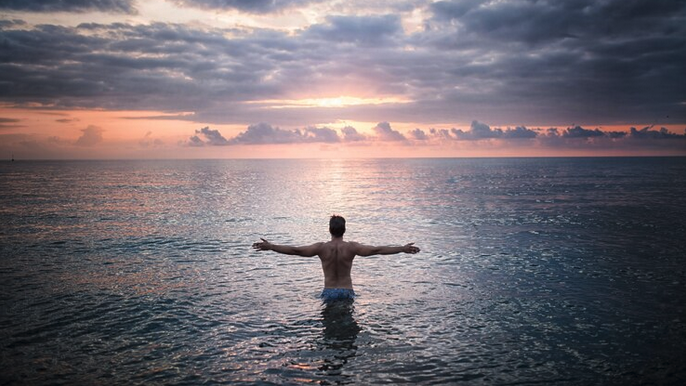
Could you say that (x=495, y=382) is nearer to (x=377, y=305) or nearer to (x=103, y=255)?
(x=377, y=305)

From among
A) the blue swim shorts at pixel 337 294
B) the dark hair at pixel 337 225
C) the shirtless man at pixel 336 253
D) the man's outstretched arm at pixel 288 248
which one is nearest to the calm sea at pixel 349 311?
the blue swim shorts at pixel 337 294

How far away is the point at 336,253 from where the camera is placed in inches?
506

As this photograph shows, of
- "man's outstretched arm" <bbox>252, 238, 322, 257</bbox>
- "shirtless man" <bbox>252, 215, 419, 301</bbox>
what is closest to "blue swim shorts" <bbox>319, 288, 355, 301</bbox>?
"shirtless man" <bbox>252, 215, 419, 301</bbox>

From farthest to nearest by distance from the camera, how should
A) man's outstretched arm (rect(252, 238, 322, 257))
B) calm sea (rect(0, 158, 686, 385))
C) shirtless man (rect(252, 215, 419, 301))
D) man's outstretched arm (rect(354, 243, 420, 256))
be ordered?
shirtless man (rect(252, 215, 419, 301))
man's outstretched arm (rect(252, 238, 322, 257))
man's outstretched arm (rect(354, 243, 420, 256))
calm sea (rect(0, 158, 686, 385))

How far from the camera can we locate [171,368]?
383 inches

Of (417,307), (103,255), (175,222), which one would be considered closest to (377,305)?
(417,307)

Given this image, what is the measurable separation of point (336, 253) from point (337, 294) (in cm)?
164

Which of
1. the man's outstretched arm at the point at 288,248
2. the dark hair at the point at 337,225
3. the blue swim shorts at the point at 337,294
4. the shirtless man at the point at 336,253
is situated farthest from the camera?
the blue swim shorts at the point at 337,294

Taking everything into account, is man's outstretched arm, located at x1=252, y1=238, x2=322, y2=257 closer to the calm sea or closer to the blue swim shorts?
the blue swim shorts

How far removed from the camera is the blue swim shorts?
45.0 ft

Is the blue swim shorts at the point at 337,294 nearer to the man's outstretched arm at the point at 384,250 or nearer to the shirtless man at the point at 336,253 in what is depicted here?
the shirtless man at the point at 336,253

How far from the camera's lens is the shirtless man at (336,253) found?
1205 centimetres

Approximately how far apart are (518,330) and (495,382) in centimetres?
329

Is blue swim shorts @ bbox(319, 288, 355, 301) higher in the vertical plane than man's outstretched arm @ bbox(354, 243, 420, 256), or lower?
lower
